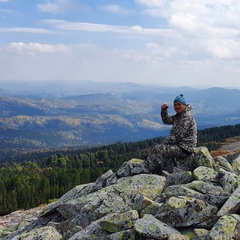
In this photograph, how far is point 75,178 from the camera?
12125 cm

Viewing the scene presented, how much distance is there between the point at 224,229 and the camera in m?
12.6

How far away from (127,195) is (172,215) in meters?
4.27

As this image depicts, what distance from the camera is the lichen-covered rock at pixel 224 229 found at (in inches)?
491

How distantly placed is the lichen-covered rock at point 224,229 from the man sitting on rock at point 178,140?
25.9ft

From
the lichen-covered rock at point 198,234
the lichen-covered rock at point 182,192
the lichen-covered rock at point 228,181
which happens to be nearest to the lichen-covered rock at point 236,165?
the lichen-covered rock at point 228,181

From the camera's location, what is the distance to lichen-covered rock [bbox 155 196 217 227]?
1422cm

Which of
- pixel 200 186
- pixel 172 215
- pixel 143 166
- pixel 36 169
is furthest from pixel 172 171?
pixel 36 169

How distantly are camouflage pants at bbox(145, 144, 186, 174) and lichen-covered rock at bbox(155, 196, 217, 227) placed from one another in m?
6.24

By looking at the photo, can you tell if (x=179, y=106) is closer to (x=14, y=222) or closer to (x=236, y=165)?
(x=236, y=165)

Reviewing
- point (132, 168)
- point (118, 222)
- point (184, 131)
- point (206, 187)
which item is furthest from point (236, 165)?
point (118, 222)

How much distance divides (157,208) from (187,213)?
181 centimetres

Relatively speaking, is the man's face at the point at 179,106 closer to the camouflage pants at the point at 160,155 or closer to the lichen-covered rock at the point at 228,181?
the camouflage pants at the point at 160,155

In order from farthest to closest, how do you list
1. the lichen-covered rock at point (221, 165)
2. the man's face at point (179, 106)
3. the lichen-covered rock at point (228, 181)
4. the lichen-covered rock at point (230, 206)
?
the lichen-covered rock at point (221, 165)
the man's face at point (179, 106)
the lichen-covered rock at point (228, 181)
the lichen-covered rock at point (230, 206)

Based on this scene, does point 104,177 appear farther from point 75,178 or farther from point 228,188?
point 75,178
